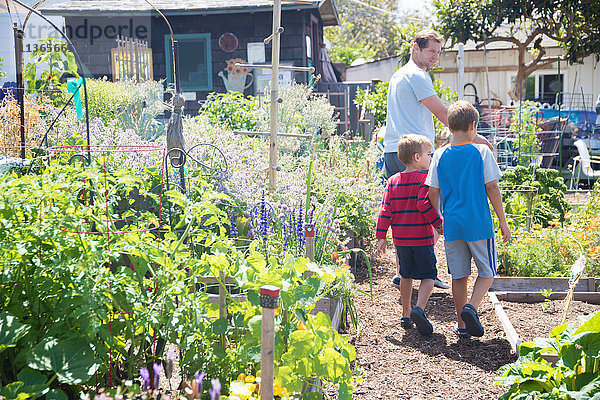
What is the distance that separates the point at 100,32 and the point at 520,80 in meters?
10.7

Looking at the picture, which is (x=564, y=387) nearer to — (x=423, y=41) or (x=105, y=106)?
(x=423, y=41)

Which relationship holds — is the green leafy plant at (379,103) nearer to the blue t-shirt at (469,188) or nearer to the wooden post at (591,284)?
the wooden post at (591,284)

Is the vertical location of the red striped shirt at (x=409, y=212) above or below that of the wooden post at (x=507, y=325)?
above

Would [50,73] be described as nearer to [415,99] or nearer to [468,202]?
[415,99]

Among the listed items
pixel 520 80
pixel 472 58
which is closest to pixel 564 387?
pixel 520 80

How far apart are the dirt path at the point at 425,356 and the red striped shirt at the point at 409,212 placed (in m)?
0.54

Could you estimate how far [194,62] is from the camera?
1341cm

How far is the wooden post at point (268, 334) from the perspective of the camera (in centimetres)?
162

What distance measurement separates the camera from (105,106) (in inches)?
316

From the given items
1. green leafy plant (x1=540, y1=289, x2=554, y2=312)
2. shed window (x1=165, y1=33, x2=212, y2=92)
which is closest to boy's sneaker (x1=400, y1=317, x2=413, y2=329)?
green leafy plant (x1=540, y1=289, x2=554, y2=312)

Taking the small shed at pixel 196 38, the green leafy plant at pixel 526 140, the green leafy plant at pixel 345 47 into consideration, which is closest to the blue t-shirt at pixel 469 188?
the green leafy plant at pixel 526 140

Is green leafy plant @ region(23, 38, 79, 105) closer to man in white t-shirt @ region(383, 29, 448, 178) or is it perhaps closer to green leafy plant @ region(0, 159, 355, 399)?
man in white t-shirt @ region(383, 29, 448, 178)

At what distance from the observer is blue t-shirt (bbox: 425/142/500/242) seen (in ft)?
11.2

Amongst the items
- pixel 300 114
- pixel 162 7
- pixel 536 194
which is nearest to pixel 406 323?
pixel 536 194
